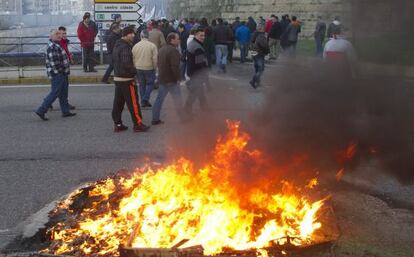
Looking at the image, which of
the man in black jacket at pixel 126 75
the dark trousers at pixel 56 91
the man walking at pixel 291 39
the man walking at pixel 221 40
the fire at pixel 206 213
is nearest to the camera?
the fire at pixel 206 213

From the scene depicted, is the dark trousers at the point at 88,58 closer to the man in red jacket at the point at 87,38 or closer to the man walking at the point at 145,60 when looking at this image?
the man in red jacket at the point at 87,38

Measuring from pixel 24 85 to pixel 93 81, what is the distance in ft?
6.52

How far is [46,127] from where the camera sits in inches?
400

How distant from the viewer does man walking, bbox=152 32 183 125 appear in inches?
388

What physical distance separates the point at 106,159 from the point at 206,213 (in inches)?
134

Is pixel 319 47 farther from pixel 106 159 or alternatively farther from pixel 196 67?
pixel 196 67

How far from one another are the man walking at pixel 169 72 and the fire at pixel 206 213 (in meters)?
4.45

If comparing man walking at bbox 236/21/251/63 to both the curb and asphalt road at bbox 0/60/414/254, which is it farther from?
asphalt road at bbox 0/60/414/254

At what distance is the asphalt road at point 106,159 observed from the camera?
534 centimetres

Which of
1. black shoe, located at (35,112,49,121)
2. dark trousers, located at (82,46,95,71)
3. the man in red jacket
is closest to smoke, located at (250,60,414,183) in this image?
black shoe, located at (35,112,49,121)

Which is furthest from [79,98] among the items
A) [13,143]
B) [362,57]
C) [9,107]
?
[362,57]

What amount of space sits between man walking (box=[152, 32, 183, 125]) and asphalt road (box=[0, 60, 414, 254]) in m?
0.36

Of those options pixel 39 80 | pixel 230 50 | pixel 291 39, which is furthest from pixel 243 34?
pixel 291 39

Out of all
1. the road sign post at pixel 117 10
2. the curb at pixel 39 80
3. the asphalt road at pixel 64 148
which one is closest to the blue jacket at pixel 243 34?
the road sign post at pixel 117 10
